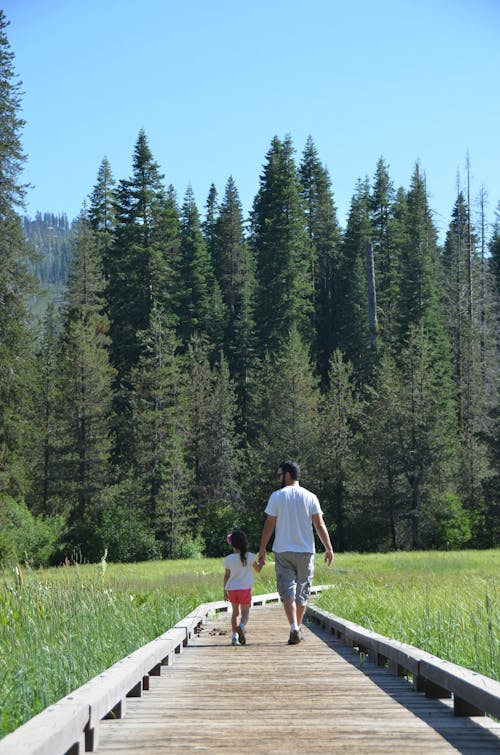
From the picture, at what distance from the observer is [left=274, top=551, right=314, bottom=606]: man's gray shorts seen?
10688 millimetres

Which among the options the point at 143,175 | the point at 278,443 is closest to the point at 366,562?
the point at 278,443

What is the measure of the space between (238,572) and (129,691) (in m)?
4.97

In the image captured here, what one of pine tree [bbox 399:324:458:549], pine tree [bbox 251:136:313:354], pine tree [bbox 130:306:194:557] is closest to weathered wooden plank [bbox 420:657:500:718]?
pine tree [bbox 130:306:194:557]

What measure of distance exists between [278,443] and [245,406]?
1779cm

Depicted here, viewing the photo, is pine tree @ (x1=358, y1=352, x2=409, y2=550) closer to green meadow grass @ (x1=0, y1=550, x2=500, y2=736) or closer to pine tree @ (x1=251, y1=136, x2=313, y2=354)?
pine tree @ (x1=251, y1=136, x2=313, y2=354)

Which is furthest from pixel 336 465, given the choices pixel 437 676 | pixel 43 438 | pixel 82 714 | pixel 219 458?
pixel 82 714

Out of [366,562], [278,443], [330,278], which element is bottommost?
[366,562]

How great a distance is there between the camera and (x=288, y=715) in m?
5.84

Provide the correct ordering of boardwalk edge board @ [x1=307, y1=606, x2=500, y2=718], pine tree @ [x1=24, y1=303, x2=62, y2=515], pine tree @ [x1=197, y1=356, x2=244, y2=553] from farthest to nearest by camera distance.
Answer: pine tree @ [x1=197, y1=356, x2=244, y2=553]
pine tree @ [x1=24, y1=303, x2=62, y2=515]
boardwalk edge board @ [x1=307, y1=606, x2=500, y2=718]

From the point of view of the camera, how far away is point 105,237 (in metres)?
84.1

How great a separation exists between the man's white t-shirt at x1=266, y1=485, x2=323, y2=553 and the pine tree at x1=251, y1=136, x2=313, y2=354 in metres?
63.2

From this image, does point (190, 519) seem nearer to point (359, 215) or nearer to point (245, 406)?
point (245, 406)

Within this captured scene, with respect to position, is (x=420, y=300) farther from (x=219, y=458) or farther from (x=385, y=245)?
(x=219, y=458)

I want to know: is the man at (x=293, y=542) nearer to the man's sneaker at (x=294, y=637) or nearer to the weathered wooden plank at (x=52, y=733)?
the man's sneaker at (x=294, y=637)
